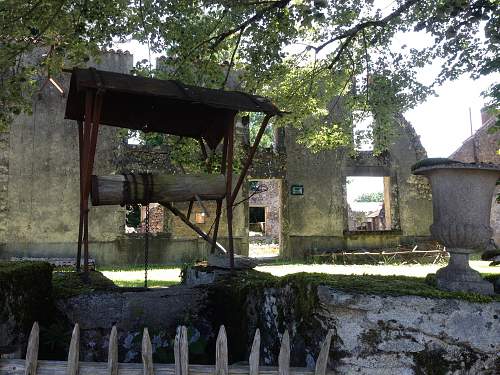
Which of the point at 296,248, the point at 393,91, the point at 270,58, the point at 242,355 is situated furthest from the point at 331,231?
the point at 242,355

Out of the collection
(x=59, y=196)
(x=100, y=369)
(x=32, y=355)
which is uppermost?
(x=59, y=196)

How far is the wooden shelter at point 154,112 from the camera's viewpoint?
14.0ft

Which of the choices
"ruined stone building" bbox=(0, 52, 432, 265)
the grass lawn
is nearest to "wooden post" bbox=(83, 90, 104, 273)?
the grass lawn

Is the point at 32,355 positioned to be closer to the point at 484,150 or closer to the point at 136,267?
the point at 136,267

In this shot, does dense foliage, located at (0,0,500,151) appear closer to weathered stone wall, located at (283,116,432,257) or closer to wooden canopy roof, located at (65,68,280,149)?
wooden canopy roof, located at (65,68,280,149)

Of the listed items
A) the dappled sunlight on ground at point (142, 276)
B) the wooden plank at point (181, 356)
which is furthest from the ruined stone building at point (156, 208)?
the wooden plank at point (181, 356)

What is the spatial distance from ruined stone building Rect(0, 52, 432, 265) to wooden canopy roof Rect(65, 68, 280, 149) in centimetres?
841

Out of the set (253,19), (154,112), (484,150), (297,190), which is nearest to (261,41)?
(253,19)

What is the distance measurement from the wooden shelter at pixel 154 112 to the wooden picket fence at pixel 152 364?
67.7 inches

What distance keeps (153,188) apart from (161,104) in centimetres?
125

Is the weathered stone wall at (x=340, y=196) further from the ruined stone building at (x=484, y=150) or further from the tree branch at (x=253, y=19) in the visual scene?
the tree branch at (x=253, y=19)

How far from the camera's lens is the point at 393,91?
8.95m

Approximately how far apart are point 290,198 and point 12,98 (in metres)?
11.3

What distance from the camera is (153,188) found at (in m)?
4.71
